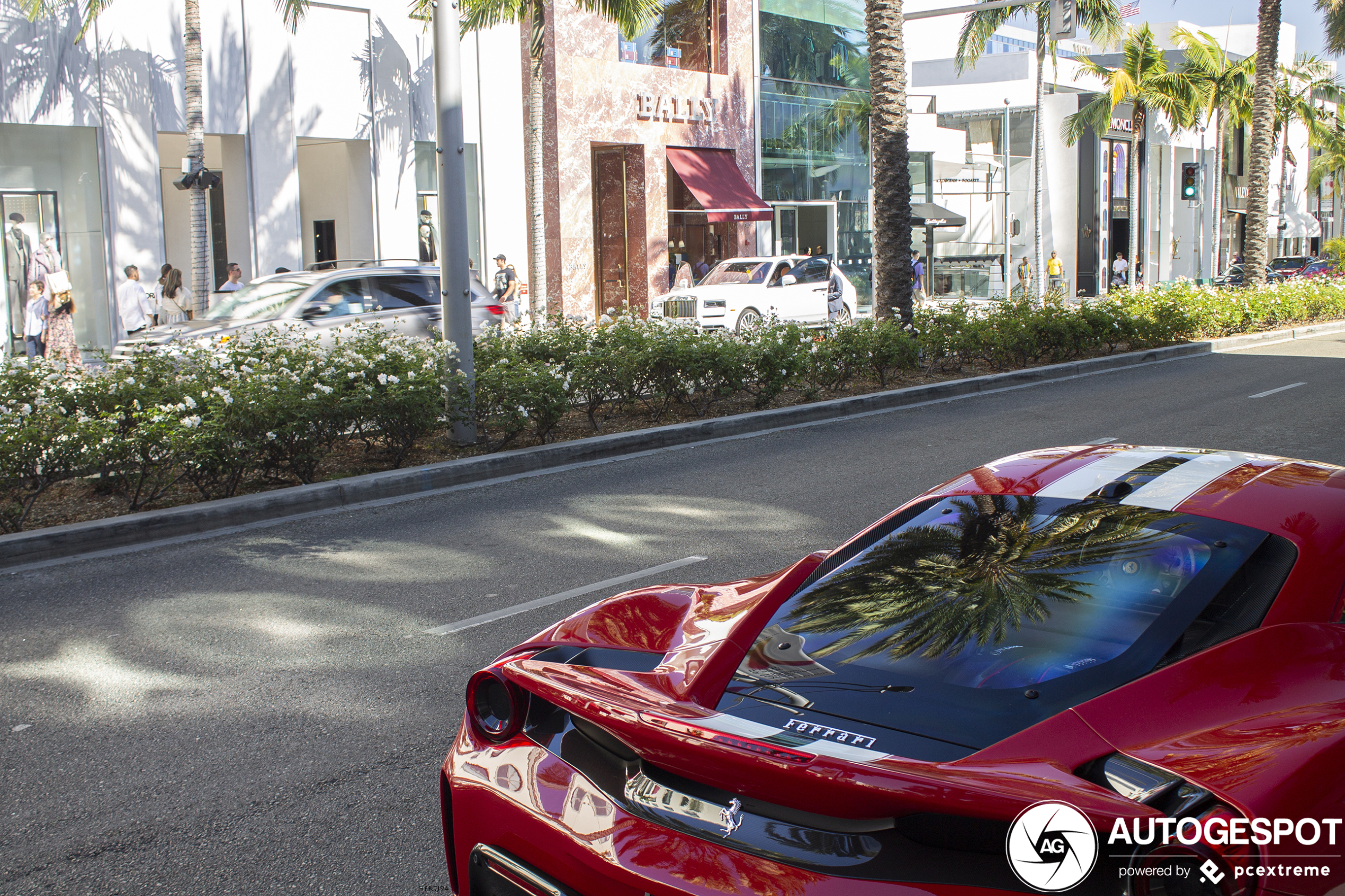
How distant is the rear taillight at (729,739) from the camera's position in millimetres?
2035

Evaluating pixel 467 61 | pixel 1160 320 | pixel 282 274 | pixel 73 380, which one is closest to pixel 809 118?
pixel 467 61

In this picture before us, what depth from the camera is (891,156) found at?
1689cm

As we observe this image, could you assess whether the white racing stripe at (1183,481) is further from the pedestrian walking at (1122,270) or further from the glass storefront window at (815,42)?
the pedestrian walking at (1122,270)

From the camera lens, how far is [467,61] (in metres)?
26.0

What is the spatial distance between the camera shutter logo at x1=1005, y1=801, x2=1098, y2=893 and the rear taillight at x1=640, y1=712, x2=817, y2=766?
376 millimetres

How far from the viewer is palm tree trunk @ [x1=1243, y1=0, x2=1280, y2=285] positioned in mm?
26453

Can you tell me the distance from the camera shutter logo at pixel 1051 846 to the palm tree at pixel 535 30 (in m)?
19.3

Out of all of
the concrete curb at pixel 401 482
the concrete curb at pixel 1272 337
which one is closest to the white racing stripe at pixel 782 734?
the concrete curb at pixel 401 482

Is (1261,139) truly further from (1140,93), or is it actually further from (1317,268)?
(1317,268)

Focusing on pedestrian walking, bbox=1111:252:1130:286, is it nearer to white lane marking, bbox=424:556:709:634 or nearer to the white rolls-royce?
the white rolls-royce

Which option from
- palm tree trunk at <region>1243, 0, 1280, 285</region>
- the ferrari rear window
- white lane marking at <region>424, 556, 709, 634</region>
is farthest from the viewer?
palm tree trunk at <region>1243, 0, 1280, 285</region>

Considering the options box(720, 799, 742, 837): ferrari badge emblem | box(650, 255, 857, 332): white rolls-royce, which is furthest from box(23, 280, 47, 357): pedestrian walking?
box(720, 799, 742, 837): ferrari badge emblem

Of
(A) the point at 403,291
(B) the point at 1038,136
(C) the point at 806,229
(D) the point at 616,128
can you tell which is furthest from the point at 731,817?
(B) the point at 1038,136

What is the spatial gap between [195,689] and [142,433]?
4.05 m
